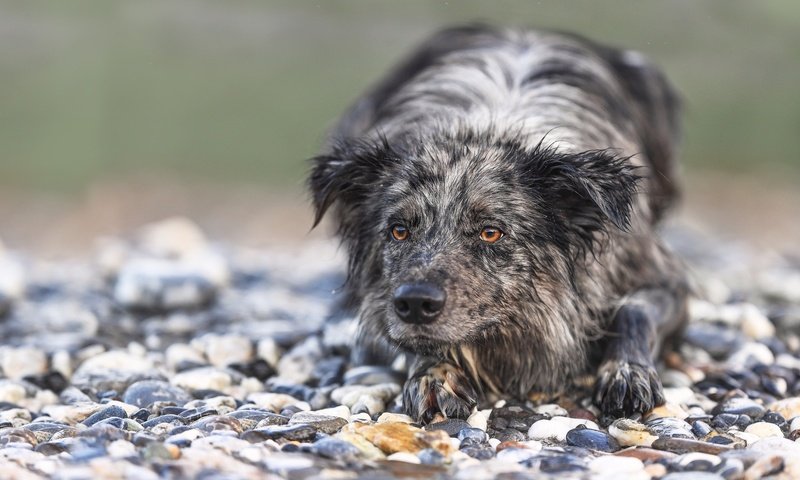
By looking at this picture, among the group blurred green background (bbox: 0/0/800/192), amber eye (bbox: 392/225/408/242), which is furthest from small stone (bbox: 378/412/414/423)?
blurred green background (bbox: 0/0/800/192)

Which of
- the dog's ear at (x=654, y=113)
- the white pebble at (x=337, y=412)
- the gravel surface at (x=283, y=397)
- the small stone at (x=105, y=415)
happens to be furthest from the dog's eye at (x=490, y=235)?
the dog's ear at (x=654, y=113)

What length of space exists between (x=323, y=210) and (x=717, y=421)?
2.03 meters

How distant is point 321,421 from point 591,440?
104 centimetres

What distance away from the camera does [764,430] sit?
4105 mm

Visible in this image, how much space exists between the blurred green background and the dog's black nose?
10560 millimetres

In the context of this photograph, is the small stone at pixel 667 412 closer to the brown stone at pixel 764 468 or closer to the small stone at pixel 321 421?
the brown stone at pixel 764 468

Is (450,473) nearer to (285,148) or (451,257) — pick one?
(451,257)

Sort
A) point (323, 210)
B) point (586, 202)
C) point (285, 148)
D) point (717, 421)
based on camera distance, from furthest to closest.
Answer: point (285, 148), point (323, 210), point (586, 202), point (717, 421)

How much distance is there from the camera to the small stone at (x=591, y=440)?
387cm

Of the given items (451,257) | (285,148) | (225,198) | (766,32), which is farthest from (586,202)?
(766,32)

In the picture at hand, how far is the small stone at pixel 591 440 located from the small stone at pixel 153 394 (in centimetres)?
168

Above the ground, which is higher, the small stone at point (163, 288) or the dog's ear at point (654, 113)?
the dog's ear at point (654, 113)

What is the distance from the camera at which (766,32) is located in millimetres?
16938

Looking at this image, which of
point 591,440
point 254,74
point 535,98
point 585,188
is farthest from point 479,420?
point 254,74
